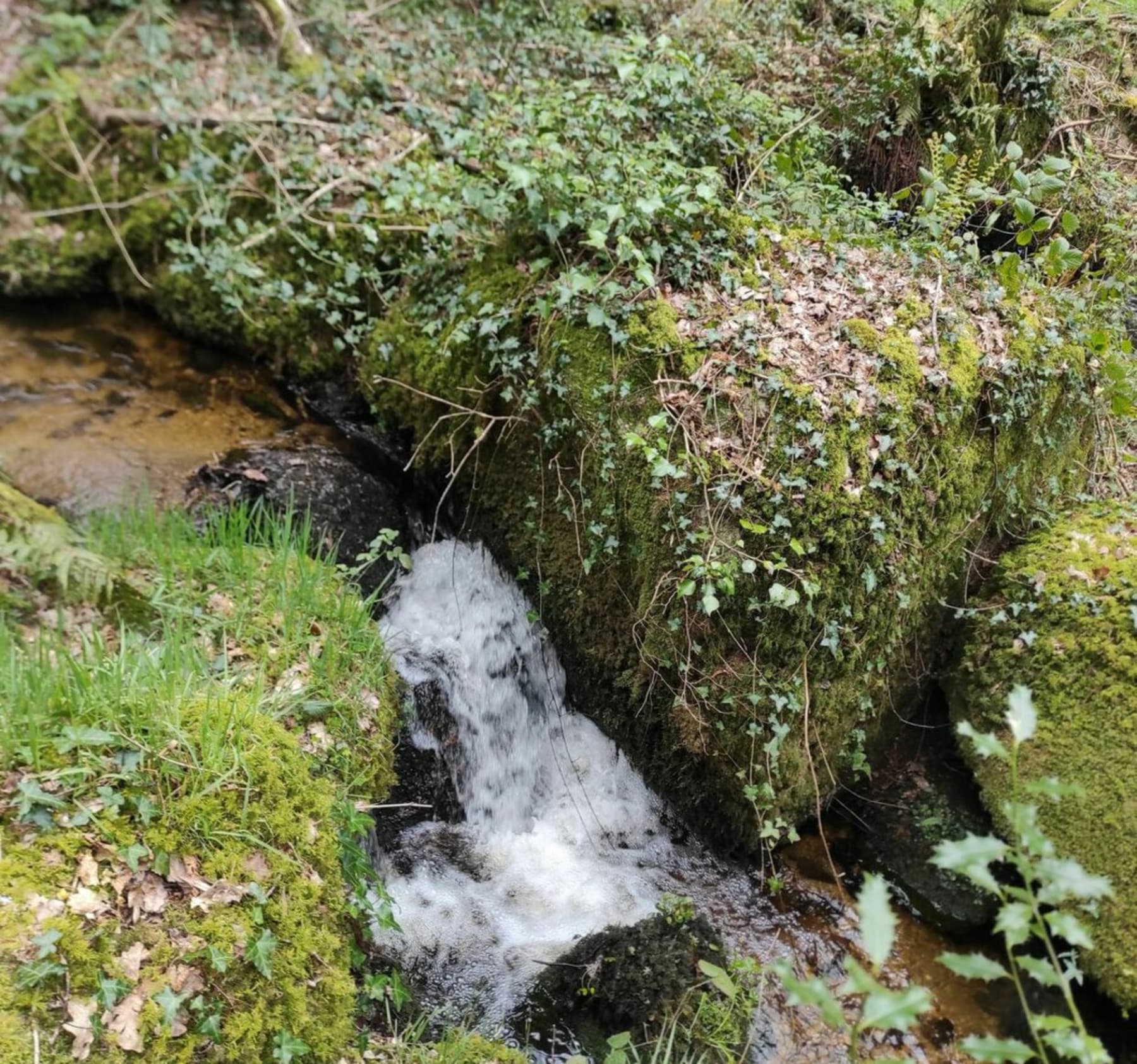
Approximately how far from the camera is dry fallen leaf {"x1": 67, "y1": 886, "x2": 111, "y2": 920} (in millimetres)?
2150

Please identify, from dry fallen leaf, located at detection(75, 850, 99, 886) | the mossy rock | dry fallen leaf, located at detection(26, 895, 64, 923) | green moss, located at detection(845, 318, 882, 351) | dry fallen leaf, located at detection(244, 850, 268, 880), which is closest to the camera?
dry fallen leaf, located at detection(26, 895, 64, 923)

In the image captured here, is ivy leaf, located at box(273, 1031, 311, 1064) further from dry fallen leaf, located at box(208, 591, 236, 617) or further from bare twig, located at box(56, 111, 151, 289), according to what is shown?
bare twig, located at box(56, 111, 151, 289)

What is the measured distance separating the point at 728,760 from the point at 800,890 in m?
0.89

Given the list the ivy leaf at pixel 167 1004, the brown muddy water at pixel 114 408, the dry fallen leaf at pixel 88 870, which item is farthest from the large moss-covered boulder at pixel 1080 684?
the brown muddy water at pixel 114 408

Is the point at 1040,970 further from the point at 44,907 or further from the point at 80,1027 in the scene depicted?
the point at 44,907

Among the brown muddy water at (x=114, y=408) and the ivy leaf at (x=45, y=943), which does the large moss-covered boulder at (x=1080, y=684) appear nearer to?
the ivy leaf at (x=45, y=943)

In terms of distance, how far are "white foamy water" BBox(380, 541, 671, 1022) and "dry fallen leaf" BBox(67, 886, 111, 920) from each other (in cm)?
151

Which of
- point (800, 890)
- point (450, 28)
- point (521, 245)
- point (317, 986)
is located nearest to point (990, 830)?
point (800, 890)

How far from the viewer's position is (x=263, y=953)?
234 cm

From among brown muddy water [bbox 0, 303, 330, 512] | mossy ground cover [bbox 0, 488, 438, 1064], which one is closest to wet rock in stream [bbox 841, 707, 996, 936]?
mossy ground cover [bbox 0, 488, 438, 1064]

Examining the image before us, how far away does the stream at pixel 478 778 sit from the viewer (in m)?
3.45

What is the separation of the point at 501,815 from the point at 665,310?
9.20ft

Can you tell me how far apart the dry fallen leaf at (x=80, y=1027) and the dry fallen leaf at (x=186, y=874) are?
0.37 metres

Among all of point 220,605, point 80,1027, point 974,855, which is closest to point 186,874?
point 80,1027
